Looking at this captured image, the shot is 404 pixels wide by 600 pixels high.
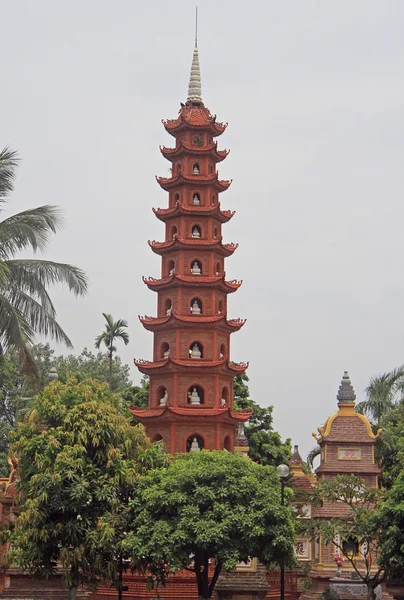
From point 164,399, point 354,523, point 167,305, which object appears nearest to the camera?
point 354,523

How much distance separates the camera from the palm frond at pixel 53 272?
2498 cm

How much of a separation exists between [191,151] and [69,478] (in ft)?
64.3

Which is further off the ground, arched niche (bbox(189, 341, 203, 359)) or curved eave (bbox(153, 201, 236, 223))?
curved eave (bbox(153, 201, 236, 223))

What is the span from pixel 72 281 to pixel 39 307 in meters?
1.15

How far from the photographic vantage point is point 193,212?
140 ft

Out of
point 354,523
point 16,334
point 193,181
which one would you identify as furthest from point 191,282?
point 16,334

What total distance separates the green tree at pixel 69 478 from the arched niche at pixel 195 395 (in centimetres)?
1042

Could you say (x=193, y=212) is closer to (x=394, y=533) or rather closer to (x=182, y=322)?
(x=182, y=322)

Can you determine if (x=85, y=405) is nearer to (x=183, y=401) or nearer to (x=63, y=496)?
(x=63, y=496)

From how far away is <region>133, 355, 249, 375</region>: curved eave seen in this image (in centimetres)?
4028

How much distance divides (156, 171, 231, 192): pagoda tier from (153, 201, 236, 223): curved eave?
1084 millimetres

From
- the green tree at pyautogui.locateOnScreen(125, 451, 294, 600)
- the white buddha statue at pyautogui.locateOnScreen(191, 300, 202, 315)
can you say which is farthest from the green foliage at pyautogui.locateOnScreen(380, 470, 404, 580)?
the white buddha statue at pyautogui.locateOnScreen(191, 300, 202, 315)

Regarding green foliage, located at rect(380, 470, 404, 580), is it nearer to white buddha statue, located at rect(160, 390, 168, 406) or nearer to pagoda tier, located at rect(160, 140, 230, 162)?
white buddha statue, located at rect(160, 390, 168, 406)

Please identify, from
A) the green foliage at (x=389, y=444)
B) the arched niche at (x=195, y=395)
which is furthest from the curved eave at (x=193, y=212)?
the green foliage at (x=389, y=444)
